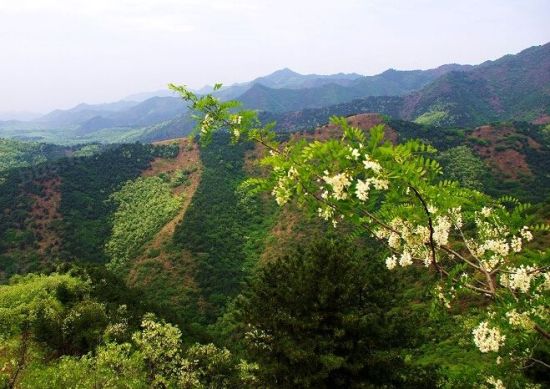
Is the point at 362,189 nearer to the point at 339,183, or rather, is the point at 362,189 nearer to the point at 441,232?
the point at 339,183

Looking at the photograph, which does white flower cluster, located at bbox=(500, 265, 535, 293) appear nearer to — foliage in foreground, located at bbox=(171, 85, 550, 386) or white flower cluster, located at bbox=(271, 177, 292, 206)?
foliage in foreground, located at bbox=(171, 85, 550, 386)

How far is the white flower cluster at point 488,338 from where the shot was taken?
18.6 ft

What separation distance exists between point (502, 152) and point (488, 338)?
115 metres

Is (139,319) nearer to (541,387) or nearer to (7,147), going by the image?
(541,387)

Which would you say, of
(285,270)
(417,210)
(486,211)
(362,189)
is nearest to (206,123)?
(362,189)

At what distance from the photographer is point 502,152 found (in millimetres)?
106250

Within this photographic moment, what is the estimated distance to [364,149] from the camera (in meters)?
5.29

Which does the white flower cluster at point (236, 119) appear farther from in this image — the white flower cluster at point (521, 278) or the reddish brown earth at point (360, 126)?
the reddish brown earth at point (360, 126)

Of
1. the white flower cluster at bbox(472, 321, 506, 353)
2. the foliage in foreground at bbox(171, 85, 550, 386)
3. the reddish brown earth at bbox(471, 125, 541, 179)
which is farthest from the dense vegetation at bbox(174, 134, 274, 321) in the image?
the reddish brown earth at bbox(471, 125, 541, 179)

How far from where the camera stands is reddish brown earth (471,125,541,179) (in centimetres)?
9944

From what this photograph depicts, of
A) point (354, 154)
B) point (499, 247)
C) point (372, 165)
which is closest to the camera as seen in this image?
point (372, 165)

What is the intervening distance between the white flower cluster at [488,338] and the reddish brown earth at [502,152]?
10349 centimetres

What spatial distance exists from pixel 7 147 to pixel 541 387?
215876mm

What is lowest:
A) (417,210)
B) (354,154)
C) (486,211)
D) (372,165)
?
(486,211)
